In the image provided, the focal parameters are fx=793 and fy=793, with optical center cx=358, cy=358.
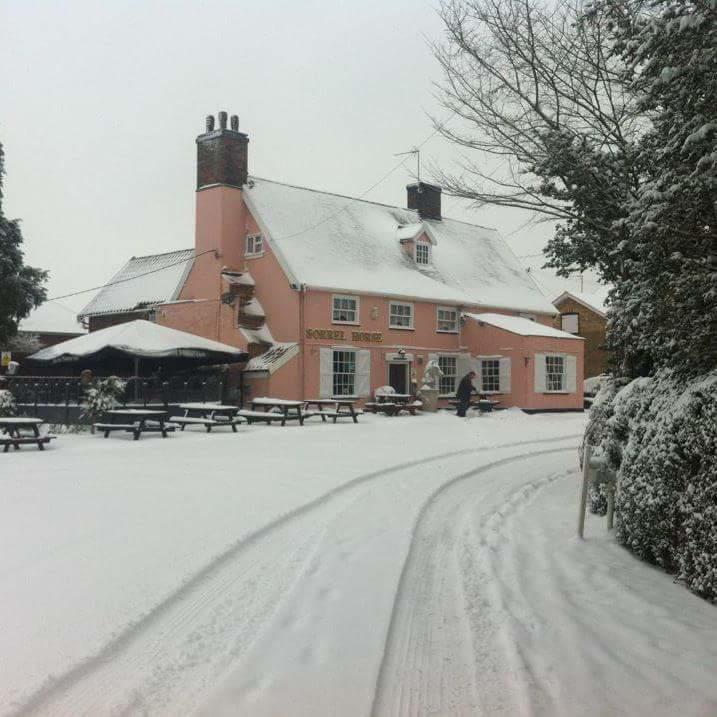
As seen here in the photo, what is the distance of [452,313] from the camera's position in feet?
104

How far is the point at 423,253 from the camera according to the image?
1303 inches

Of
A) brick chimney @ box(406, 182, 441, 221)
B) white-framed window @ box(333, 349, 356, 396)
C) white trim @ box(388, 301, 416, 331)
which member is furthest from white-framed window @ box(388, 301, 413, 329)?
brick chimney @ box(406, 182, 441, 221)

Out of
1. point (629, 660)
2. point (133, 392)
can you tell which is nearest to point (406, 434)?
point (133, 392)

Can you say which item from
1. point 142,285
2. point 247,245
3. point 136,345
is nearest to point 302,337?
point 247,245

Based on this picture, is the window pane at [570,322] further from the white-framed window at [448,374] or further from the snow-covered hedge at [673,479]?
the snow-covered hedge at [673,479]

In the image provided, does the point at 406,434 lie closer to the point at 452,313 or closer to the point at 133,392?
the point at 133,392

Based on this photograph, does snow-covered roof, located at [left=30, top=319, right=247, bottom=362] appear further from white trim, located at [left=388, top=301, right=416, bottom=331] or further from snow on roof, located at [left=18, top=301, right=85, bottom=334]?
snow on roof, located at [left=18, top=301, right=85, bottom=334]

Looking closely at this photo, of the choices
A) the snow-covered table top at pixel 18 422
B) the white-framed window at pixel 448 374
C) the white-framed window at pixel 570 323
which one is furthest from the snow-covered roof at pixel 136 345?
the white-framed window at pixel 570 323

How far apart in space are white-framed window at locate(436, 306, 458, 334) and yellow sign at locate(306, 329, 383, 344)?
3187 mm

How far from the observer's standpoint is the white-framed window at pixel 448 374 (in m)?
31.0

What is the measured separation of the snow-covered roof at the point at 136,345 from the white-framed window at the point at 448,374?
10928 millimetres

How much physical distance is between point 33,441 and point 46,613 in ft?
33.6

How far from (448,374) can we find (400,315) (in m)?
3.24

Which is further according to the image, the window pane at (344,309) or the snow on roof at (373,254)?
the snow on roof at (373,254)
